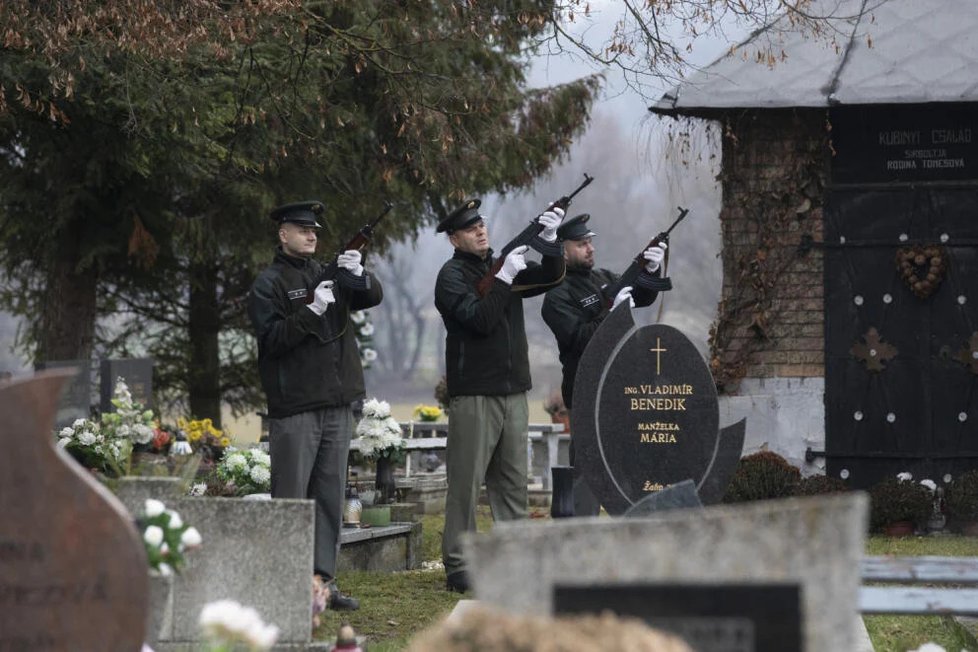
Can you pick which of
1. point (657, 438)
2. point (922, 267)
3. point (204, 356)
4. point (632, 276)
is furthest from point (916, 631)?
point (204, 356)

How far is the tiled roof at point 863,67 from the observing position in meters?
13.1

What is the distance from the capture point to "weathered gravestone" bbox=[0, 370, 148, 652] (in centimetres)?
465

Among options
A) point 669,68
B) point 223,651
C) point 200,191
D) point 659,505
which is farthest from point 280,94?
point 223,651

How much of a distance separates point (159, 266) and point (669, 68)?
9641 mm

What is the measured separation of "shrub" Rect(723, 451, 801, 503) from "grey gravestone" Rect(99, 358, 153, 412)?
19.8 feet

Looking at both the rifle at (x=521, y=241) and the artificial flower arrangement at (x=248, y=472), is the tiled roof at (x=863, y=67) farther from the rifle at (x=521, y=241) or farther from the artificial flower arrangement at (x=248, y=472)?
the artificial flower arrangement at (x=248, y=472)

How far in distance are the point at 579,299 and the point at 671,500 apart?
442 centimetres

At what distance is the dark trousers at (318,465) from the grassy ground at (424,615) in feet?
1.45

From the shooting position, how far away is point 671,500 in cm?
610

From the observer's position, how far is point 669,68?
10.6 meters

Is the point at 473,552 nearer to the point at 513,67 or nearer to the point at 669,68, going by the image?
the point at 669,68

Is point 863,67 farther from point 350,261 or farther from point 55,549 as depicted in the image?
point 55,549

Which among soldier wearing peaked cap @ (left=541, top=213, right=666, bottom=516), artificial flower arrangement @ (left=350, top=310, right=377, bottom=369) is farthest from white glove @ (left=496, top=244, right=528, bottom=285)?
artificial flower arrangement @ (left=350, top=310, right=377, bottom=369)

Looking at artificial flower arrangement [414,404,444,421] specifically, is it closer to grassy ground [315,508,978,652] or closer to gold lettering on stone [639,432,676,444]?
grassy ground [315,508,978,652]
